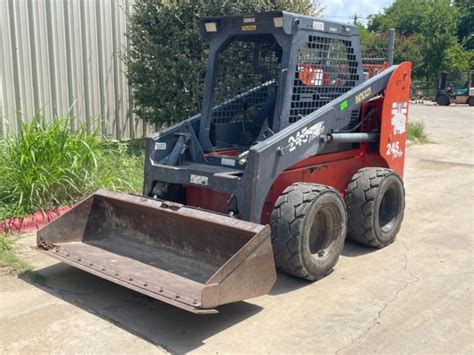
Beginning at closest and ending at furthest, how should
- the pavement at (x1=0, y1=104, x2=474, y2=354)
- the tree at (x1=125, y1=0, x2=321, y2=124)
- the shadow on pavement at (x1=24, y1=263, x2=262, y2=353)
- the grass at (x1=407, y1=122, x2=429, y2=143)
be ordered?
the pavement at (x1=0, y1=104, x2=474, y2=354)
the shadow on pavement at (x1=24, y1=263, x2=262, y2=353)
the tree at (x1=125, y1=0, x2=321, y2=124)
the grass at (x1=407, y1=122, x2=429, y2=143)

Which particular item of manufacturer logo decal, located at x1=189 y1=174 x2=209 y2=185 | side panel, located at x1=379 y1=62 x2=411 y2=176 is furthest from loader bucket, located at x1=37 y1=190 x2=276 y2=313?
side panel, located at x1=379 y1=62 x2=411 y2=176

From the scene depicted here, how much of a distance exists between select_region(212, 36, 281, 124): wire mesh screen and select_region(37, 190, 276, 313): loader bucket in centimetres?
148

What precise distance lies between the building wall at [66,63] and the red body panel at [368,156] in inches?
139

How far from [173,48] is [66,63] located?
67.7 inches

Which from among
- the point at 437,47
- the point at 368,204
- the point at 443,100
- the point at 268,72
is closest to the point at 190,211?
the point at 368,204

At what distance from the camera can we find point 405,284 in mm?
4891

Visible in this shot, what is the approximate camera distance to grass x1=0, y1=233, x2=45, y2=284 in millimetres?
4910

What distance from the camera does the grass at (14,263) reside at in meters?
4.91

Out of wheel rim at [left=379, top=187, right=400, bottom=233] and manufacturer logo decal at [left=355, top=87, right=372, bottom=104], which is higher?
manufacturer logo decal at [left=355, top=87, right=372, bottom=104]

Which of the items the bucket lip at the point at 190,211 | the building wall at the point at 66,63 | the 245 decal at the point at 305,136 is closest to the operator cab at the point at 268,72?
the 245 decal at the point at 305,136

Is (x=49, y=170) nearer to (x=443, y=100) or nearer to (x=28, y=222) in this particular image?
(x=28, y=222)

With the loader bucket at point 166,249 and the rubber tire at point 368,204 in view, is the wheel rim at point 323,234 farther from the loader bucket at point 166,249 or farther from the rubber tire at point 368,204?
the loader bucket at point 166,249

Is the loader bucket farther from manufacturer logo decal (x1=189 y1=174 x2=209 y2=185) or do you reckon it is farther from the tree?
the tree

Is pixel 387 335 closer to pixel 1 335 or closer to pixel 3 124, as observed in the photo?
pixel 1 335
